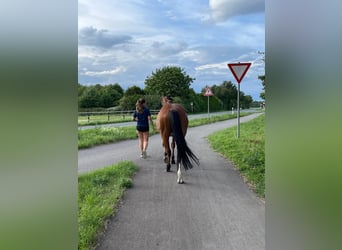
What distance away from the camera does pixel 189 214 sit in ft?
10.4

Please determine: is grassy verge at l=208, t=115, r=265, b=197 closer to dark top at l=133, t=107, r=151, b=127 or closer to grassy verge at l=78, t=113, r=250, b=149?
dark top at l=133, t=107, r=151, b=127

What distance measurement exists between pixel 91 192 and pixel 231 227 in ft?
6.42

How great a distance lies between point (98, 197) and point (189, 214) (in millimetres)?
1219

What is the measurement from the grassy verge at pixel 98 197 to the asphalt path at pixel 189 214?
103 millimetres

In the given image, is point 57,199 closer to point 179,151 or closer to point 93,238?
point 93,238

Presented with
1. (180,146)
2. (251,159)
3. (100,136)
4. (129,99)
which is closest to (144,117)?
(180,146)

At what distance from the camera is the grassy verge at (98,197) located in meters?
2.63

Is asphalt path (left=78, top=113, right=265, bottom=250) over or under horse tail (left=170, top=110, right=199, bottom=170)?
under

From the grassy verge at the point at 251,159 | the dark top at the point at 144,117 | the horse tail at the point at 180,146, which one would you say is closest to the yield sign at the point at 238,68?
the grassy verge at the point at 251,159

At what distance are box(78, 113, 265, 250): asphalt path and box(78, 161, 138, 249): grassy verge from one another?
10cm

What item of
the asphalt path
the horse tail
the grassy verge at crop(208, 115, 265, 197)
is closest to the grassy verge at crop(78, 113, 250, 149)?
the asphalt path

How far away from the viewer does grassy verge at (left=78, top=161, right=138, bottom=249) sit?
104 inches

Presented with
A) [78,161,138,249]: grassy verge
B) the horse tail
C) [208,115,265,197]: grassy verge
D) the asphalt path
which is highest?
the horse tail

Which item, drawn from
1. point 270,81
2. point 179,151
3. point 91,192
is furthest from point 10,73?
point 179,151
